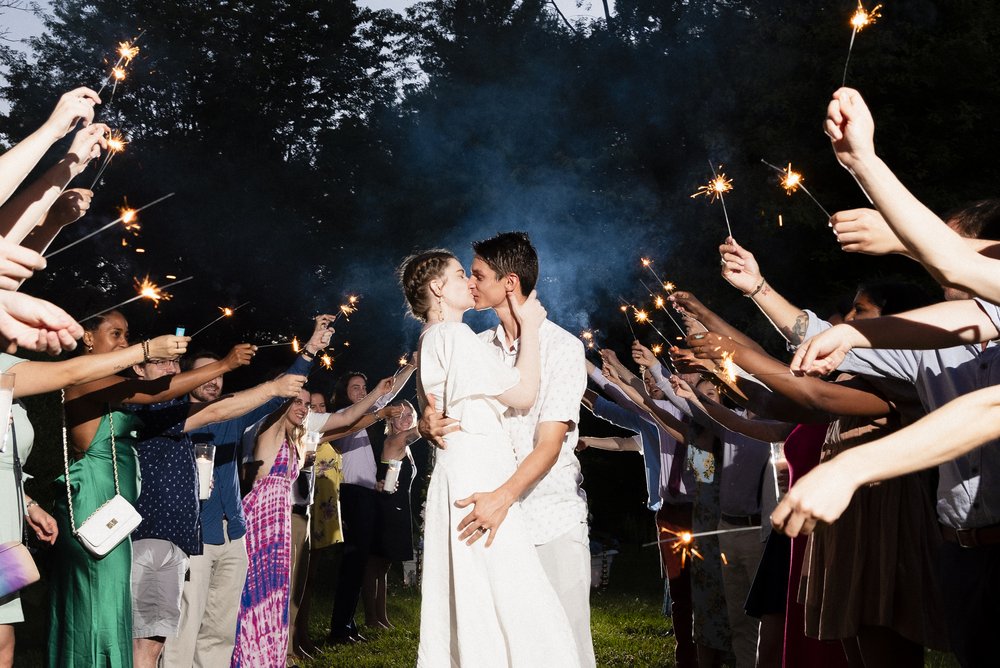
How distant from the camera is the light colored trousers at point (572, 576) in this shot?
14.3ft

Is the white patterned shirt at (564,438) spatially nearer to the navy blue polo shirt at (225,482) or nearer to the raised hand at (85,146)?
the raised hand at (85,146)

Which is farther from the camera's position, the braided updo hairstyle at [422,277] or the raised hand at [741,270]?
the braided updo hairstyle at [422,277]

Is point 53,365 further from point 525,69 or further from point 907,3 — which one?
point 525,69

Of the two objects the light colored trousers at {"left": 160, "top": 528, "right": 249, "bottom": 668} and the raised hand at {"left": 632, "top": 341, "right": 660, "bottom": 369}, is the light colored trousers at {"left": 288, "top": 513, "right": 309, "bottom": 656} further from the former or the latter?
the raised hand at {"left": 632, "top": 341, "right": 660, "bottom": 369}

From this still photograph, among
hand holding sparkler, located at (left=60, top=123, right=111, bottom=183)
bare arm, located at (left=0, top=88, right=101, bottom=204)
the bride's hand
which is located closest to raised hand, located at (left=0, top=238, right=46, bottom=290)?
bare arm, located at (left=0, top=88, right=101, bottom=204)

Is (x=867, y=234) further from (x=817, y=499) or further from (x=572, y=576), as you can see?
(x=572, y=576)

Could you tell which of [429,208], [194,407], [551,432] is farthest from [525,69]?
[551,432]

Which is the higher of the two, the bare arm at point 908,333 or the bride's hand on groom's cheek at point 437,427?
the bare arm at point 908,333

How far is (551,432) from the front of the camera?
14.0 ft

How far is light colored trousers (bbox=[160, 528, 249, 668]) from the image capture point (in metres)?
6.35

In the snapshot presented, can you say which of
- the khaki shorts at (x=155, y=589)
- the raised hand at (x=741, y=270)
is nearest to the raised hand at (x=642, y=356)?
the raised hand at (x=741, y=270)

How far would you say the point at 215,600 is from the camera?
6566mm

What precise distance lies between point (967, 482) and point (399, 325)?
1762cm

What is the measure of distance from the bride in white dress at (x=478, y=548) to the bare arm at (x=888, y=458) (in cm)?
163
